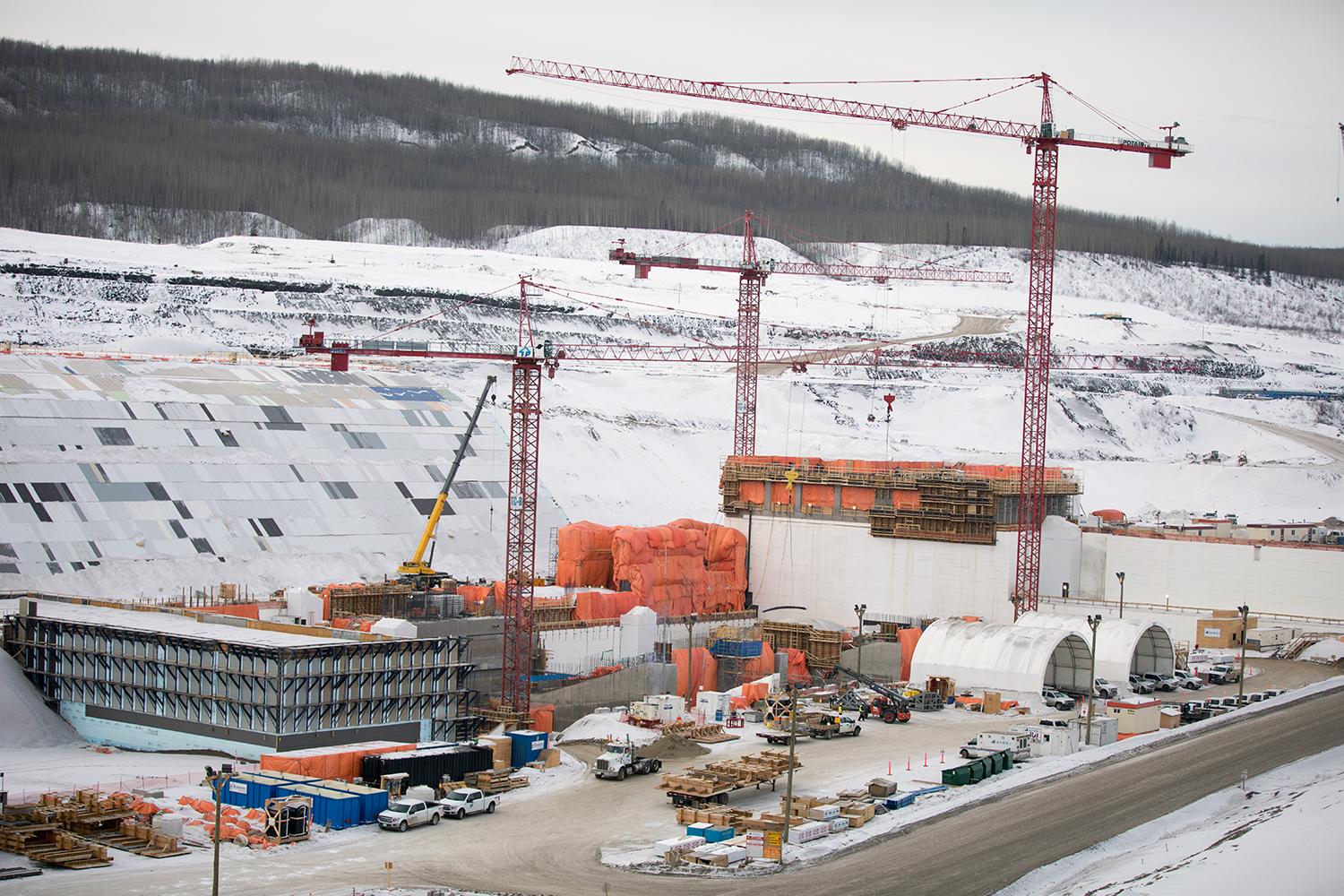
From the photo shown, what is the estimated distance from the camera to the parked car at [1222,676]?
69250 mm

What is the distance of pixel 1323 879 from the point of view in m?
32.5

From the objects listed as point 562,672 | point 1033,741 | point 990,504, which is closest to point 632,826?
point 1033,741

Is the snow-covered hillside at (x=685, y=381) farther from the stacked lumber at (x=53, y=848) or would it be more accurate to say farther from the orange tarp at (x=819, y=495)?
the stacked lumber at (x=53, y=848)

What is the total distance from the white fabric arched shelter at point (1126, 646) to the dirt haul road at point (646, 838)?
1761 cm

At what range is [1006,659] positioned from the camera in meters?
68.8

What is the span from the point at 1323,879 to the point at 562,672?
38.0 meters

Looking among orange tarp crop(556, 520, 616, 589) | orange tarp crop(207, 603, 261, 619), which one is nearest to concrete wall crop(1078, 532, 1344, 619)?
orange tarp crop(556, 520, 616, 589)

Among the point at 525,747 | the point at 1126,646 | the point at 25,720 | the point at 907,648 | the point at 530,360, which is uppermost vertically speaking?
the point at 530,360

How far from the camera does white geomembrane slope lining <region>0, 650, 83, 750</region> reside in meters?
53.3

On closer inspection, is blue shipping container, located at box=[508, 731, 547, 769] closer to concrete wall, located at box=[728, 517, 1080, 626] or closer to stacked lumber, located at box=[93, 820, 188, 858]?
stacked lumber, located at box=[93, 820, 188, 858]

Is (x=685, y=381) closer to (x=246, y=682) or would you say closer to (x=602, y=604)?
(x=602, y=604)

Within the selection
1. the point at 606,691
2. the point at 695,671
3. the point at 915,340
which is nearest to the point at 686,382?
the point at 915,340

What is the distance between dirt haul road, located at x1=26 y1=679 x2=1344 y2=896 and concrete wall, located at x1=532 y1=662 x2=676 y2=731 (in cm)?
1300

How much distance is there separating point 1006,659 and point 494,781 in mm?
27545
